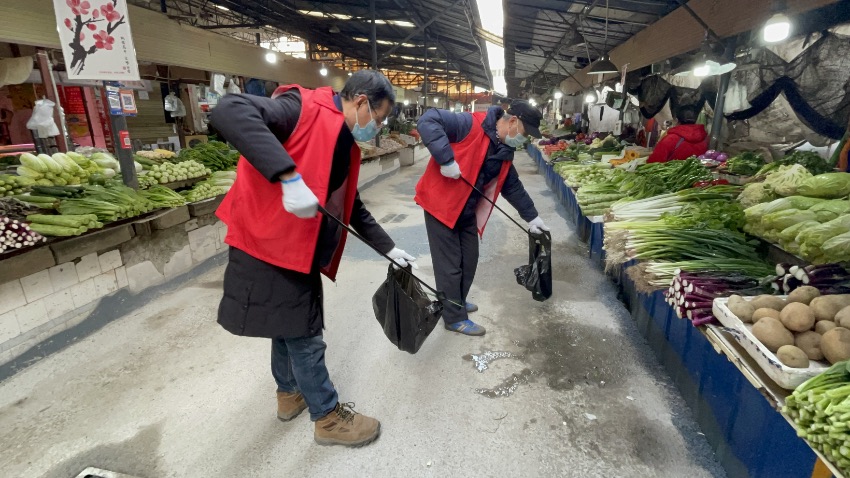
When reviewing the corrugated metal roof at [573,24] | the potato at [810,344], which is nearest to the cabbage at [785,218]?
the potato at [810,344]

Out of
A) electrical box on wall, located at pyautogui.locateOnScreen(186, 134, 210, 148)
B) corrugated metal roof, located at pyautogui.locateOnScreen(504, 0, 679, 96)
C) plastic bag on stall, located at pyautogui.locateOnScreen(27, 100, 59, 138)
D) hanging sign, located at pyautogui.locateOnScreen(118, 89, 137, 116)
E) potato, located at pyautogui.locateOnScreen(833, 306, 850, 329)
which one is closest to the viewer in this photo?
potato, located at pyautogui.locateOnScreen(833, 306, 850, 329)

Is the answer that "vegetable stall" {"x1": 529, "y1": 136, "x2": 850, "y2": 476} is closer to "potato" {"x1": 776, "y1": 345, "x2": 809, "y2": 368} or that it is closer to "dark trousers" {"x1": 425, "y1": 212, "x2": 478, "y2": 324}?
"potato" {"x1": 776, "y1": 345, "x2": 809, "y2": 368}

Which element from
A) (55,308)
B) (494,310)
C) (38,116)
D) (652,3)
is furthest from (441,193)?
(38,116)

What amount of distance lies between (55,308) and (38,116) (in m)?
4.03

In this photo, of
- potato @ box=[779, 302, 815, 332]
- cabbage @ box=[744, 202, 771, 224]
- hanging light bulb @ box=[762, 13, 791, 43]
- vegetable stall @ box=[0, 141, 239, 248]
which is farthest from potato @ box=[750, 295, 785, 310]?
vegetable stall @ box=[0, 141, 239, 248]

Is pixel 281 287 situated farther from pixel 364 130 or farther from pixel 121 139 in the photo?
pixel 121 139

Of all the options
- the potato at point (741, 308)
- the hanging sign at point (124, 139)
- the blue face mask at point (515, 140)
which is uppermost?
the hanging sign at point (124, 139)

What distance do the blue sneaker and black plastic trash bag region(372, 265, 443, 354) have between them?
120 centimetres

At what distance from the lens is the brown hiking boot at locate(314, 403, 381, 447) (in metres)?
2.43

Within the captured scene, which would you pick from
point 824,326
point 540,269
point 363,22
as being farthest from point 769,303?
point 363,22

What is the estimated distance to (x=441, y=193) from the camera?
3.50 m

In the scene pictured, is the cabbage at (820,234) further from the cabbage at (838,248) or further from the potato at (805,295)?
the potato at (805,295)

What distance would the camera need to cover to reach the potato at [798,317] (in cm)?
185

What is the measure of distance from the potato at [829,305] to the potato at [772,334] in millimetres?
187
